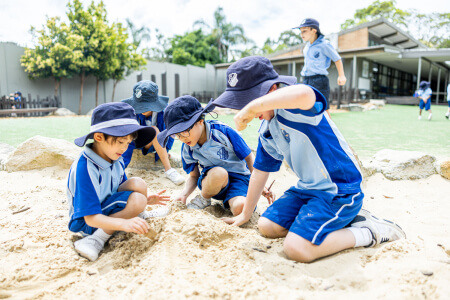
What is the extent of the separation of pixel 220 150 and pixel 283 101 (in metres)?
1.14

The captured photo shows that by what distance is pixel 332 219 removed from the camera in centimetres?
179

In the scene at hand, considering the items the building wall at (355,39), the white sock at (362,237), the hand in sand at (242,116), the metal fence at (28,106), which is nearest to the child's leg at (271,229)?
the white sock at (362,237)

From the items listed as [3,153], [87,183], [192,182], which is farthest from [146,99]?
[3,153]

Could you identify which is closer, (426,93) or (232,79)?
(232,79)

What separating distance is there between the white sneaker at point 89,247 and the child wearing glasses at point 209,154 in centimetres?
80

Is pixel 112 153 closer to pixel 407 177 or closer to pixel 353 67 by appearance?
pixel 407 177

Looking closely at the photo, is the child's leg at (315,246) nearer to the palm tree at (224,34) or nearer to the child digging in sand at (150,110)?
the child digging in sand at (150,110)

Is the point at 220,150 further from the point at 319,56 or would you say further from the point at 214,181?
the point at 319,56

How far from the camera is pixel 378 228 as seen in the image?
6.14 ft

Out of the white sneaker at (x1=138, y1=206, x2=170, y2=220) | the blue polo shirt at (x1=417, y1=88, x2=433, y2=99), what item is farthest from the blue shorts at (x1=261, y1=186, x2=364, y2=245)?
the blue polo shirt at (x1=417, y1=88, x2=433, y2=99)

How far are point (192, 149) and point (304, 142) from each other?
1.05 metres

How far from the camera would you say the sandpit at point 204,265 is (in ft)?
4.37

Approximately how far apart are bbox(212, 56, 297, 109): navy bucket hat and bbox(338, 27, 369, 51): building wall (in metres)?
22.1

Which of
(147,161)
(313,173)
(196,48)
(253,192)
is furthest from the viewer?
(196,48)
